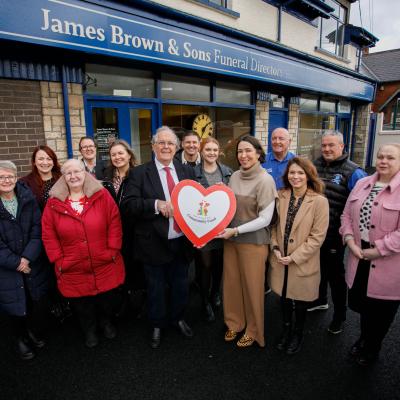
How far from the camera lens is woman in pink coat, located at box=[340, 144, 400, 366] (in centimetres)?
210

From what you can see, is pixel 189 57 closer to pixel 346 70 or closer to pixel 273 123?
pixel 273 123

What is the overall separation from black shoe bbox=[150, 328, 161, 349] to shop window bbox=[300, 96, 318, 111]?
784cm

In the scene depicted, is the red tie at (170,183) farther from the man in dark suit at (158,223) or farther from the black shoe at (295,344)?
the black shoe at (295,344)

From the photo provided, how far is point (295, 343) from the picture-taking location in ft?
8.33

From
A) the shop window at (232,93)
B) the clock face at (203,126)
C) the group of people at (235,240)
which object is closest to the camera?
the group of people at (235,240)

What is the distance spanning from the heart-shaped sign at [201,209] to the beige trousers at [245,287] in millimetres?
311

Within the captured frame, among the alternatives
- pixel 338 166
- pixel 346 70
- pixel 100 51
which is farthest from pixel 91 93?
pixel 346 70

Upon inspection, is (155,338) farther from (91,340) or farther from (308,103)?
(308,103)

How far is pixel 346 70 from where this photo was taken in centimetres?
962

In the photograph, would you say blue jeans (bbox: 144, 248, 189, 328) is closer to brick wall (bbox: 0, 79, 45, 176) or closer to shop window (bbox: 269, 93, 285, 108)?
brick wall (bbox: 0, 79, 45, 176)

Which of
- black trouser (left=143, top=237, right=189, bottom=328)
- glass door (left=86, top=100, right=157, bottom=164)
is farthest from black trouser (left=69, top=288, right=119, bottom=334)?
glass door (left=86, top=100, right=157, bottom=164)

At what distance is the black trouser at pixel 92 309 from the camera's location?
2.61 meters

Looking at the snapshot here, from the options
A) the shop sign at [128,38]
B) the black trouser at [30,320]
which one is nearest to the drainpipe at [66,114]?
the shop sign at [128,38]

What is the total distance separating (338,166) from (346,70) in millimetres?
8698
